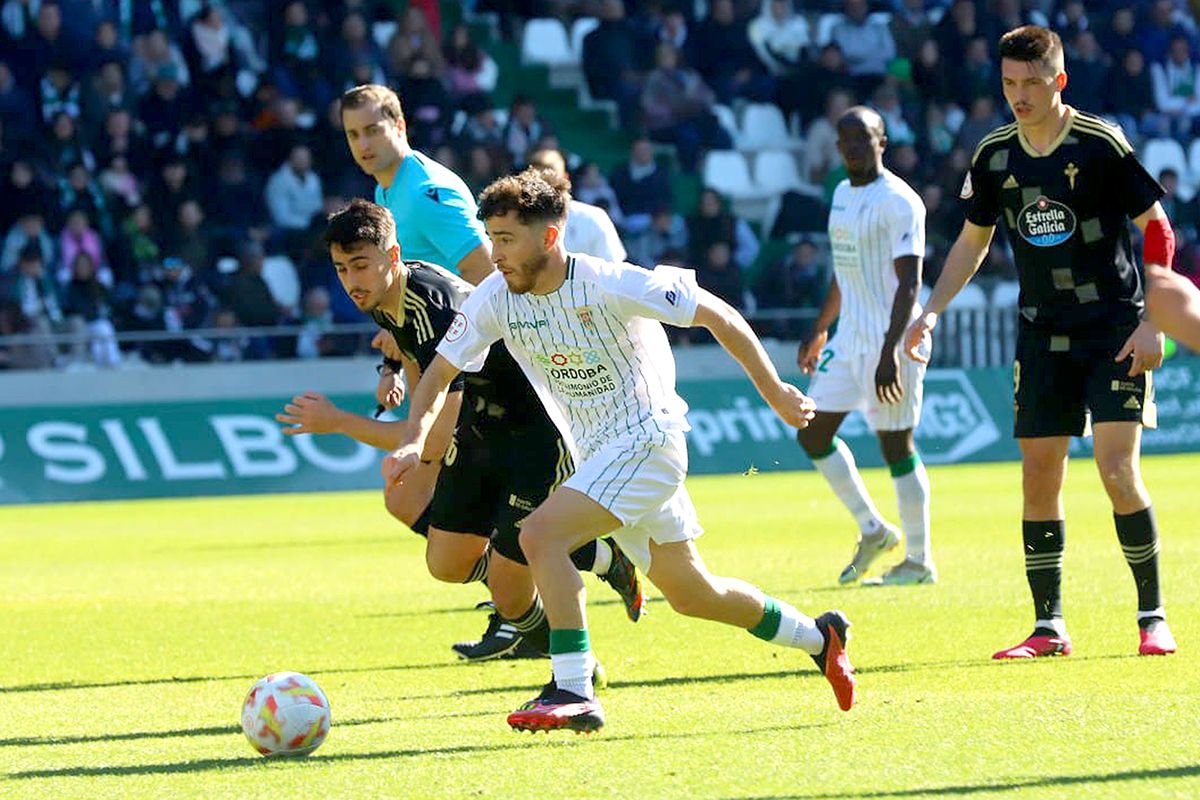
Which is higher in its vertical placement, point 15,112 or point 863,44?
point 863,44

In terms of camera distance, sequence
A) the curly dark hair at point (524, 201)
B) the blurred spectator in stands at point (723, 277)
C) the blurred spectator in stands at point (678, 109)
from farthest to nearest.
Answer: the blurred spectator in stands at point (678, 109)
the blurred spectator in stands at point (723, 277)
the curly dark hair at point (524, 201)

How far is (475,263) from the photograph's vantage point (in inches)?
334

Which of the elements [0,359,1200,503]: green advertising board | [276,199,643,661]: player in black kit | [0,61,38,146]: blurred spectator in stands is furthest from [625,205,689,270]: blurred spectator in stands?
[276,199,643,661]: player in black kit

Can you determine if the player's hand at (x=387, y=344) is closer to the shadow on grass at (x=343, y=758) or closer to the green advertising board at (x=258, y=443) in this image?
the shadow on grass at (x=343, y=758)

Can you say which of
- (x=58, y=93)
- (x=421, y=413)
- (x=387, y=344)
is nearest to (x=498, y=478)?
(x=387, y=344)

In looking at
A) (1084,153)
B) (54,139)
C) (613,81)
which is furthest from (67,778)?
(613,81)

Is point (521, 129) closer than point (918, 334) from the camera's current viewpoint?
No

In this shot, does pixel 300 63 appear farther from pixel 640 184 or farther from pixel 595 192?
pixel 640 184

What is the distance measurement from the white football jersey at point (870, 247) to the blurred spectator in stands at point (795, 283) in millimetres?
11241

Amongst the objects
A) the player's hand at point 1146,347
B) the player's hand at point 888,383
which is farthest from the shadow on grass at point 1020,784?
the player's hand at point 888,383

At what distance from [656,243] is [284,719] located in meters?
17.3

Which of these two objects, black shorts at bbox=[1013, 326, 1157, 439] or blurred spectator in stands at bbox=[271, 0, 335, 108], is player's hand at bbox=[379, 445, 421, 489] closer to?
black shorts at bbox=[1013, 326, 1157, 439]

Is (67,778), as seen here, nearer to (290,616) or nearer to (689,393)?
(290,616)

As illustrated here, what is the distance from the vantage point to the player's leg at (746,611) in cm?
659
